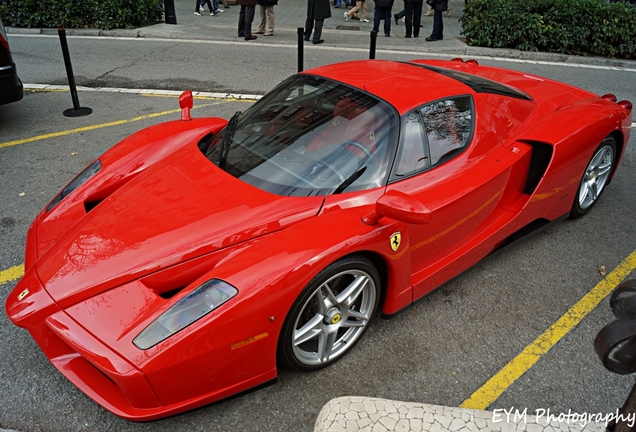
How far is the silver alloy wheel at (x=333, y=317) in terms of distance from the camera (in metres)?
2.47

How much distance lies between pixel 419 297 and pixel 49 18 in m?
10.5

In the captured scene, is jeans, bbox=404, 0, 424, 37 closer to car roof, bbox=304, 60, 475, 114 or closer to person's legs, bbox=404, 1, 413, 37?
person's legs, bbox=404, 1, 413, 37

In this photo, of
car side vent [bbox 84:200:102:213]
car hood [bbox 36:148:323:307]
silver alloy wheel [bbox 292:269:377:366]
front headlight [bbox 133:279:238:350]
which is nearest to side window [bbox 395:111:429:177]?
car hood [bbox 36:148:323:307]

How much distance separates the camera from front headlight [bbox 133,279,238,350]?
208 cm

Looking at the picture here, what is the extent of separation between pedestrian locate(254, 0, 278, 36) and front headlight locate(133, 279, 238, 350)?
9.36m

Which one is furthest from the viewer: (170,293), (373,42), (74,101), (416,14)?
(416,14)

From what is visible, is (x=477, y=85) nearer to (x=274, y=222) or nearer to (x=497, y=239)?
(x=497, y=239)

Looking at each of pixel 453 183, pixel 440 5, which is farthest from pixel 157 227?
pixel 440 5

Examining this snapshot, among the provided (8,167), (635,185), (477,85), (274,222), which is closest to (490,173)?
(477,85)

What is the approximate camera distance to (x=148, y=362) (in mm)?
2012

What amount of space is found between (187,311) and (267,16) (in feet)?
32.5

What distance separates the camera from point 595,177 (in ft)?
13.2

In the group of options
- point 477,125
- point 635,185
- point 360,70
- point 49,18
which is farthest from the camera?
point 49,18

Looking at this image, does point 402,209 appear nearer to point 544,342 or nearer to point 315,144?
point 315,144
